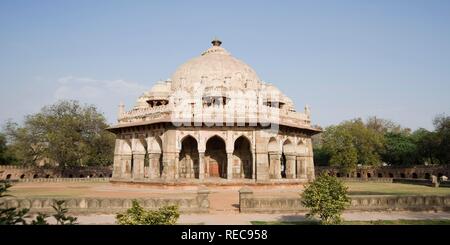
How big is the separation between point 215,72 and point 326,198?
20.8m

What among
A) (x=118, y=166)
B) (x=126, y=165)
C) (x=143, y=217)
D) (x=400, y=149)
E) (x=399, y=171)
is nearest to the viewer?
(x=143, y=217)

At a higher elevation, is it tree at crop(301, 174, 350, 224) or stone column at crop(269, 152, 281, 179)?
stone column at crop(269, 152, 281, 179)

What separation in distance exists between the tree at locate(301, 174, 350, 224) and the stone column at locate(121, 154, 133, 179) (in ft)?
67.8

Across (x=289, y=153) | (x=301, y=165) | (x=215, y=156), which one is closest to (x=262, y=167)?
(x=215, y=156)

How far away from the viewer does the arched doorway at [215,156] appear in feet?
92.8

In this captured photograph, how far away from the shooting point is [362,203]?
1443 centimetres

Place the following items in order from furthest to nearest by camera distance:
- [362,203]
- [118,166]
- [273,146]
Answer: [118,166] < [273,146] < [362,203]

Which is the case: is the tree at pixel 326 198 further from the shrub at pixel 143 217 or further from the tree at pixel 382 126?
the tree at pixel 382 126

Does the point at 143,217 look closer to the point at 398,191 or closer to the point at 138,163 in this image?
the point at 138,163

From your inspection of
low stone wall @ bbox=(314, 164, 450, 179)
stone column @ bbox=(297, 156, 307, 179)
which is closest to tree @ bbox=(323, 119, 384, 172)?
low stone wall @ bbox=(314, 164, 450, 179)

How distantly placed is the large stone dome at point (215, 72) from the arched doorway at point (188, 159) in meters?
4.07

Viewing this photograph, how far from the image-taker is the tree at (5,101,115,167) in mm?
42094

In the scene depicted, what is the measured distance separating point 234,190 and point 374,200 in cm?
1023

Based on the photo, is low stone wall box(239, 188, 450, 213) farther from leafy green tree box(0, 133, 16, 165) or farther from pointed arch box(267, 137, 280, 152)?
leafy green tree box(0, 133, 16, 165)
